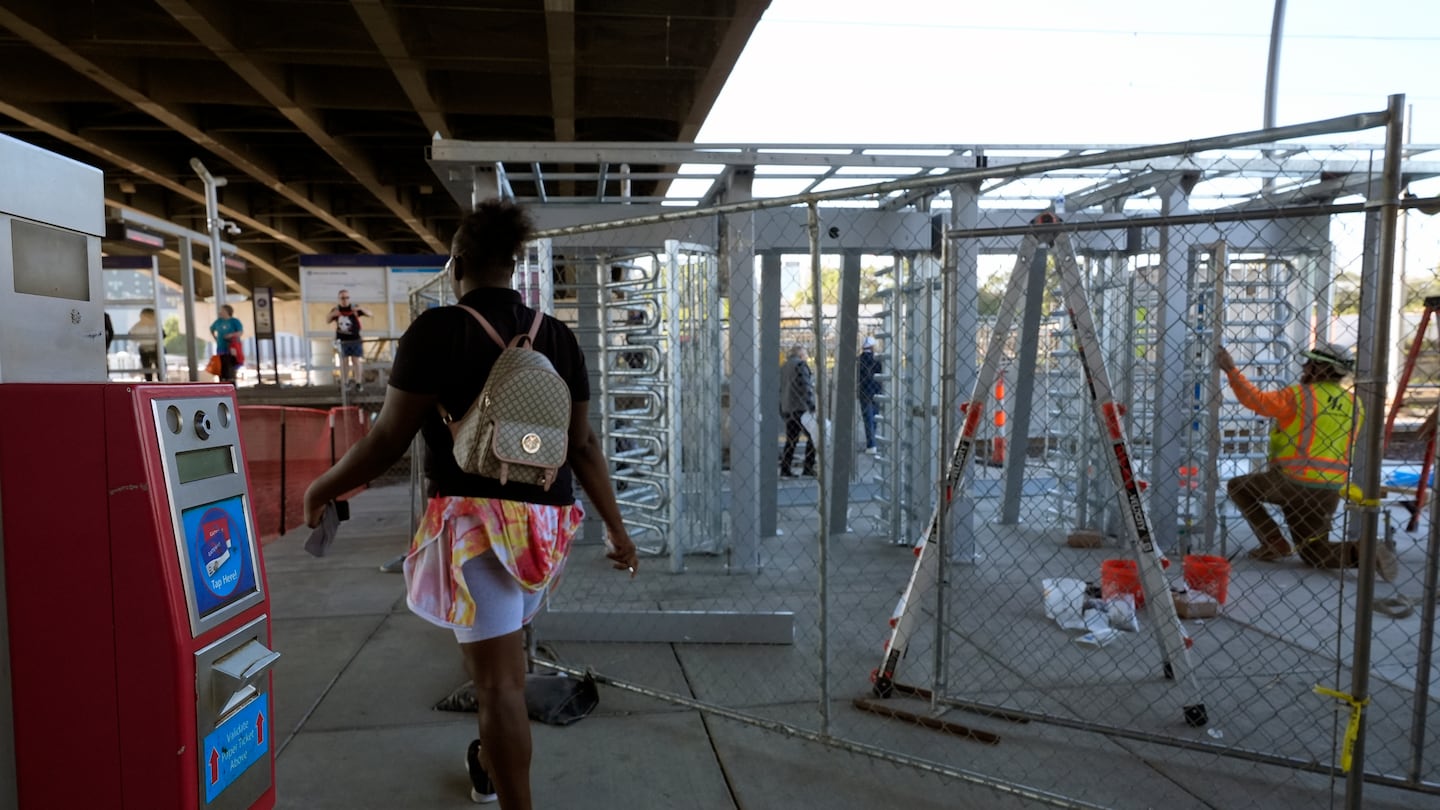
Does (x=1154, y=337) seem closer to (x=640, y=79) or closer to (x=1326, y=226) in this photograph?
(x=1326, y=226)

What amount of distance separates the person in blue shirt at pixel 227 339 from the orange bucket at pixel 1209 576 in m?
15.3

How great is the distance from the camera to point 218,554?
1983mm

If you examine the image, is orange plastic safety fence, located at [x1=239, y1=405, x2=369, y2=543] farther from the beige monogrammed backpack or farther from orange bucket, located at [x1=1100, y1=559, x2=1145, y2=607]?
orange bucket, located at [x1=1100, y1=559, x2=1145, y2=607]

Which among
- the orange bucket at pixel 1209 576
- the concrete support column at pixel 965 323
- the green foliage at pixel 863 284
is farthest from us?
the green foliage at pixel 863 284

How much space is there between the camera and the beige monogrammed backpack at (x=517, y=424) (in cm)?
224

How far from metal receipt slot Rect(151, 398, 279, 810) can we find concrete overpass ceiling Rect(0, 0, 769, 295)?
7.15 metres

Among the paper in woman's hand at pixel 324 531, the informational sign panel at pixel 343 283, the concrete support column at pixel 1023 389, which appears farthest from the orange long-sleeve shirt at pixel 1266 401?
the informational sign panel at pixel 343 283

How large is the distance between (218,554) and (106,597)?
0.74ft

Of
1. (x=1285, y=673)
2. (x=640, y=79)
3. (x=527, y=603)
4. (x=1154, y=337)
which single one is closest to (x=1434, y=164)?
(x=1154, y=337)

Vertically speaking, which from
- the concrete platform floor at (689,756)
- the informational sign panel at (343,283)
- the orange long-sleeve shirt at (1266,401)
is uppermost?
the informational sign panel at (343,283)

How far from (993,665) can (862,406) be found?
5792 mm

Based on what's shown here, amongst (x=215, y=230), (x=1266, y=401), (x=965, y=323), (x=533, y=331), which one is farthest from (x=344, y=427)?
(x=215, y=230)

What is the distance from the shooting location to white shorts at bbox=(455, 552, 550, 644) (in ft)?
7.64

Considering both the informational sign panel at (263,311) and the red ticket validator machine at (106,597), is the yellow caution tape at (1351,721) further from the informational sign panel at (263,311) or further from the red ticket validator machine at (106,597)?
the informational sign panel at (263,311)
